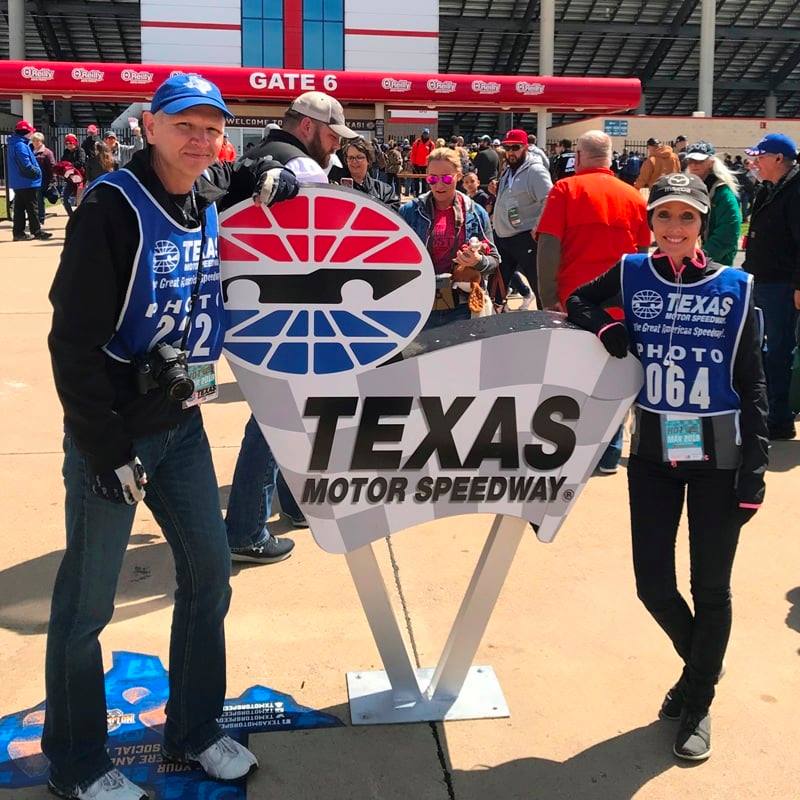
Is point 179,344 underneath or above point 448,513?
above

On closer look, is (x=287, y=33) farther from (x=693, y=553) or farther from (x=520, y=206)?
(x=693, y=553)

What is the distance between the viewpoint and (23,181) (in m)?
14.2

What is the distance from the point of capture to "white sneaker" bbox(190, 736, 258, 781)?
2.55 meters

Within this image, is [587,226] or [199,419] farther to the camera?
[587,226]

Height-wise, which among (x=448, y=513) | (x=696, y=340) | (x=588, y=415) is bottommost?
(x=448, y=513)

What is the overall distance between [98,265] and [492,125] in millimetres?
47762

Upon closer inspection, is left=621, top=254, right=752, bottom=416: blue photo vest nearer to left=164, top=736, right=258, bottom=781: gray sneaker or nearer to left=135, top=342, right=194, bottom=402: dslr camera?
left=135, top=342, right=194, bottom=402: dslr camera

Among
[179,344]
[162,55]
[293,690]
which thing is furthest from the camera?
[162,55]

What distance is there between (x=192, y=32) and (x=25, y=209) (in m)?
23.4

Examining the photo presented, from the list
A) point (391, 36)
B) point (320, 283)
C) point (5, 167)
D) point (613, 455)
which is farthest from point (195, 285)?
point (391, 36)

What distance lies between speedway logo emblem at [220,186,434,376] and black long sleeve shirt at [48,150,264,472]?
308mm

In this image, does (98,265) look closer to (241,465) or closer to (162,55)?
(241,465)

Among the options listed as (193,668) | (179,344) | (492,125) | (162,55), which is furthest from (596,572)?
(492,125)

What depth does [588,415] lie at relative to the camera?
2.64 meters
